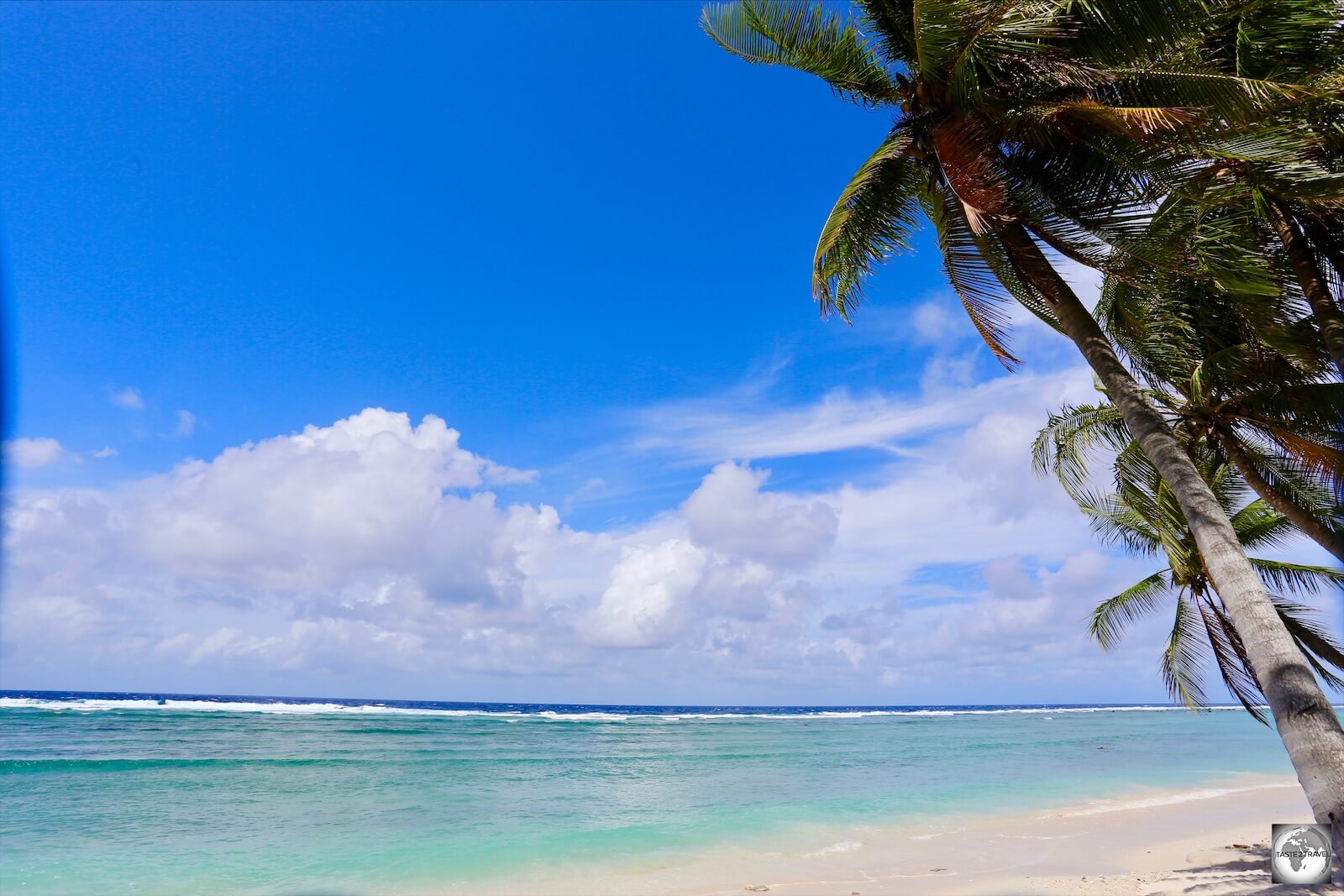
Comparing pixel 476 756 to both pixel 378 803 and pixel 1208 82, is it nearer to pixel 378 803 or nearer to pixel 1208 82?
pixel 378 803

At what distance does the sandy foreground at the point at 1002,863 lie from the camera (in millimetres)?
8234

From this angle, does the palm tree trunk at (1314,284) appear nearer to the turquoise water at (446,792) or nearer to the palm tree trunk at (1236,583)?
the palm tree trunk at (1236,583)

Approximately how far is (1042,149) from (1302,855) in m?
5.50

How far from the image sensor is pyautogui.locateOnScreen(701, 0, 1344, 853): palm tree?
475 cm

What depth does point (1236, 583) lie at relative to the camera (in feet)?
15.5

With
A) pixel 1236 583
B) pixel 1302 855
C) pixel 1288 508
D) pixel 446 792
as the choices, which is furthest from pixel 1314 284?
pixel 446 792

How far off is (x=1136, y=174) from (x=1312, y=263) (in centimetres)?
210

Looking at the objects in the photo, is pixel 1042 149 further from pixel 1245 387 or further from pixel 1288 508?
pixel 1288 508

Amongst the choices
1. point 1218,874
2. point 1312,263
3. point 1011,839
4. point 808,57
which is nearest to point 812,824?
point 1011,839

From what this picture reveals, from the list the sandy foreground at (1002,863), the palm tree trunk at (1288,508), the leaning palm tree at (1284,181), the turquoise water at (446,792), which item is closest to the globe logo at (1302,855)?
the sandy foreground at (1002,863)

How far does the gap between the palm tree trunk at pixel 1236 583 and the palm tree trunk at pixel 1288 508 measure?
277 cm

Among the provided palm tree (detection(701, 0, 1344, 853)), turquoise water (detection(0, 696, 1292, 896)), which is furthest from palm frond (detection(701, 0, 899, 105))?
turquoise water (detection(0, 696, 1292, 896))

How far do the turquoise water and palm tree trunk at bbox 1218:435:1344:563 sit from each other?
8.17 metres

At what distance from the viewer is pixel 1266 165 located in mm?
5207
